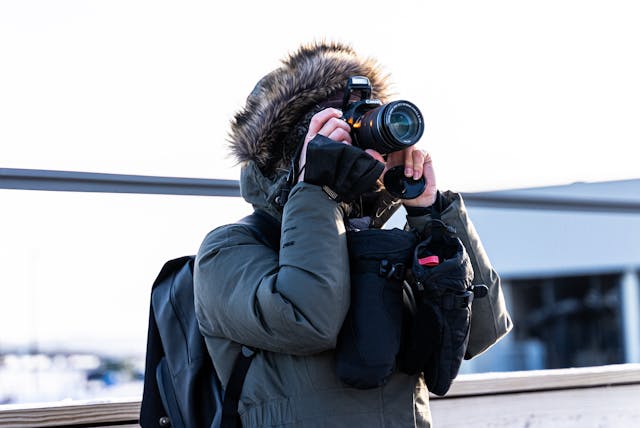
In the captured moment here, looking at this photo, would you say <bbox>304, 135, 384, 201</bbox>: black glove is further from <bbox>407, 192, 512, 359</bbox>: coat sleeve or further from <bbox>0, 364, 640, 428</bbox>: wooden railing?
<bbox>0, 364, 640, 428</bbox>: wooden railing

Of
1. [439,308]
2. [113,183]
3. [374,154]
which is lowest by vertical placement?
[439,308]

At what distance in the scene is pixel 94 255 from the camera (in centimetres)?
203

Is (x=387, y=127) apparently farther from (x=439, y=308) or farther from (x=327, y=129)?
(x=439, y=308)

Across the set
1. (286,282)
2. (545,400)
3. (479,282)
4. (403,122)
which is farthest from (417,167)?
(545,400)

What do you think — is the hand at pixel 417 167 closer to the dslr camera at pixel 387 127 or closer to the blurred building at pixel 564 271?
the dslr camera at pixel 387 127

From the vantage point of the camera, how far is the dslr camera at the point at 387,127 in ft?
4.42

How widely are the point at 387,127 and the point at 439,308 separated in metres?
0.28

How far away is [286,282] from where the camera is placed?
4.16 ft

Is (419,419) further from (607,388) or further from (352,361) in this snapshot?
(607,388)

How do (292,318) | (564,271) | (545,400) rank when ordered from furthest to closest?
(564,271), (545,400), (292,318)

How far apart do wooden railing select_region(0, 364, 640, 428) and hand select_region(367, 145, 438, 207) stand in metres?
0.70

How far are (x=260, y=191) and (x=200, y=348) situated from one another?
10.6 inches

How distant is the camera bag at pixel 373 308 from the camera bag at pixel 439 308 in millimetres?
28

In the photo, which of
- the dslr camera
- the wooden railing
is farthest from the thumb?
the wooden railing
